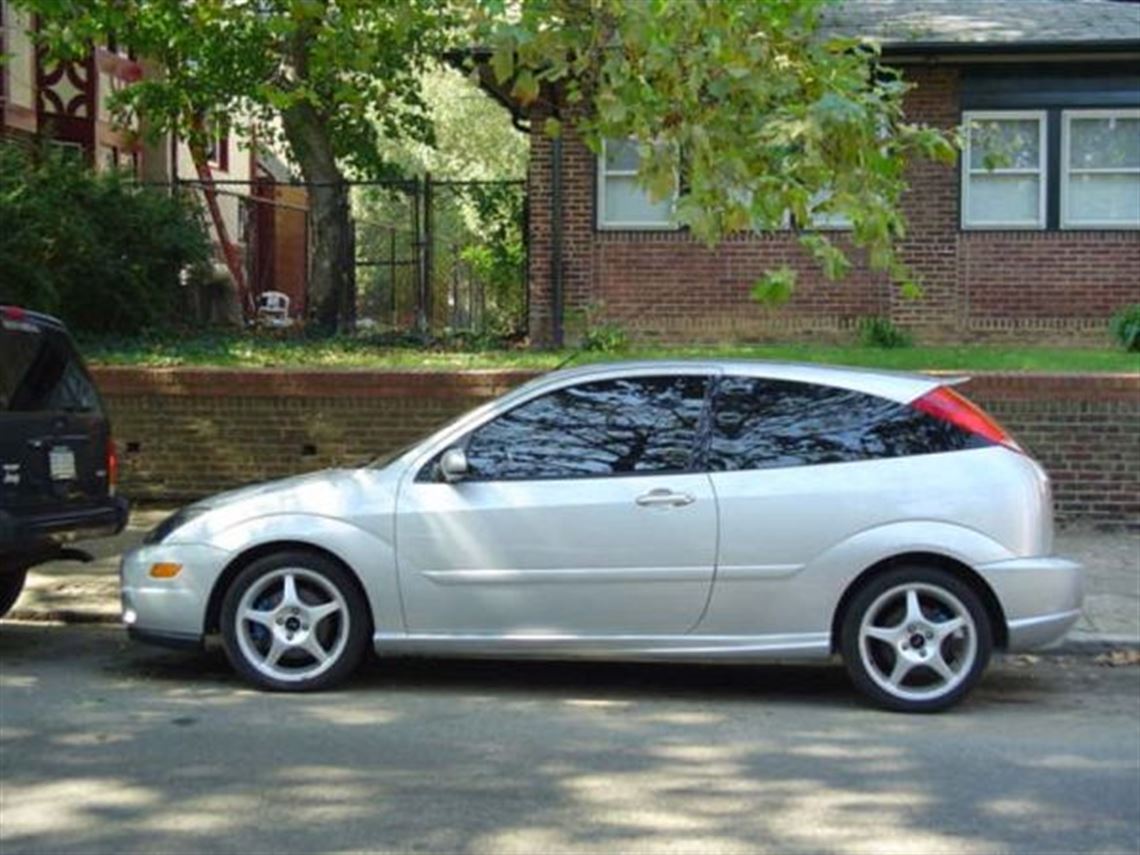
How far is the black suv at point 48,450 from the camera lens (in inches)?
285

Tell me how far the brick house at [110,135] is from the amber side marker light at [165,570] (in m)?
13.5

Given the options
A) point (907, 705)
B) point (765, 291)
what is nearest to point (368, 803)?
point (907, 705)

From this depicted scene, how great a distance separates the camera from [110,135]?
77.6 ft

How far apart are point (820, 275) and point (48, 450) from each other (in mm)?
10920

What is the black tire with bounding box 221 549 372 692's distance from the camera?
676cm

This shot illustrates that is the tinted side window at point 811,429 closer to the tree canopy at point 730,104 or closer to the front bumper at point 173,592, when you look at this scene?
the tree canopy at point 730,104

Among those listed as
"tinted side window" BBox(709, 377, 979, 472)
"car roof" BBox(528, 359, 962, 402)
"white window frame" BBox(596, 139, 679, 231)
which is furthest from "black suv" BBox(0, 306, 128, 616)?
"white window frame" BBox(596, 139, 679, 231)

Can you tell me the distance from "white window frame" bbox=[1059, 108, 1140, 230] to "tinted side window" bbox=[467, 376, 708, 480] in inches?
438

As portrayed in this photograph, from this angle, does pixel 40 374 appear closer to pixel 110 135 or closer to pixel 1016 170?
pixel 1016 170

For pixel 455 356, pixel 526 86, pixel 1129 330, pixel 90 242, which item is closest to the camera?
pixel 526 86

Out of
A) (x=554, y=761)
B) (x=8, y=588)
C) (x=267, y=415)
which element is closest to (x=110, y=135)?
(x=267, y=415)

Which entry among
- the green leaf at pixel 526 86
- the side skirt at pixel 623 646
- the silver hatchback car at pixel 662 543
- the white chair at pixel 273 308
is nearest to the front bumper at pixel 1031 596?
the silver hatchback car at pixel 662 543

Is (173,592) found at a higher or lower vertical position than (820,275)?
lower

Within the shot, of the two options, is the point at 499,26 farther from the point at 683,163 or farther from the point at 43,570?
the point at 43,570
